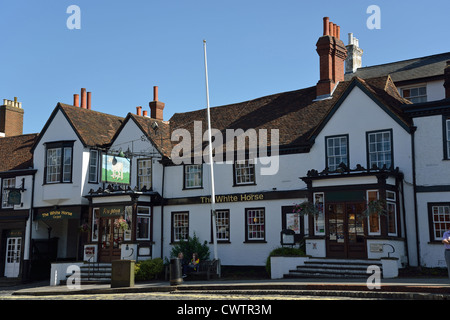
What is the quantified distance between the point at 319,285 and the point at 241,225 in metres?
10.1

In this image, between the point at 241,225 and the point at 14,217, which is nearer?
the point at 241,225

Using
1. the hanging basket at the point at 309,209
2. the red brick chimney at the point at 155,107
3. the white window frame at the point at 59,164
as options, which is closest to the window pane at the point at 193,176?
the red brick chimney at the point at 155,107

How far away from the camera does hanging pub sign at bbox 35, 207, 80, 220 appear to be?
31.6 meters

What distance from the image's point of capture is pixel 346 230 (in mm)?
24125

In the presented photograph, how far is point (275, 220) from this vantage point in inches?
1069

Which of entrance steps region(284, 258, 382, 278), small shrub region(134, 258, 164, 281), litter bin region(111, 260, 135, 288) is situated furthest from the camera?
small shrub region(134, 258, 164, 281)

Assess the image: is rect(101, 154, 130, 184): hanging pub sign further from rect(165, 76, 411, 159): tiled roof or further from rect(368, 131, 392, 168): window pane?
rect(368, 131, 392, 168): window pane

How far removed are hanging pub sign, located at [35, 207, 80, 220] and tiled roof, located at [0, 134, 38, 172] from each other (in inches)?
121

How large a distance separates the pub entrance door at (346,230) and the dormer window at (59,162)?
15.2m

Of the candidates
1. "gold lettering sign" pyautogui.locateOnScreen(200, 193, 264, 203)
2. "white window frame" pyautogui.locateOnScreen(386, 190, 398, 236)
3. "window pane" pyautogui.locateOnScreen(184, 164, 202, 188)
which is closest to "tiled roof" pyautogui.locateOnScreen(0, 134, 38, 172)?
"window pane" pyautogui.locateOnScreen(184, 164, 202, 188)

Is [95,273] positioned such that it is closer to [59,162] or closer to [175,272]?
[59,162]
